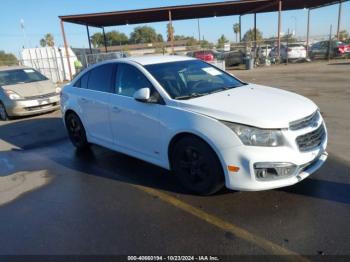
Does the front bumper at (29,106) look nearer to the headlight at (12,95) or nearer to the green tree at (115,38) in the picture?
the headlight at (12,95)

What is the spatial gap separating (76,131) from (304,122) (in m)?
4.13

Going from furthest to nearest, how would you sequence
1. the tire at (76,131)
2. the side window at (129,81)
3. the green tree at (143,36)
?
the green tree at (143,36), the tire at (76,131), the side window at (129,81)

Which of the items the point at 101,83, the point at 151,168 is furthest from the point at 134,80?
the point at 151,168

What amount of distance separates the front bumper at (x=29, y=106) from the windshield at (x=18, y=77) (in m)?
1.10

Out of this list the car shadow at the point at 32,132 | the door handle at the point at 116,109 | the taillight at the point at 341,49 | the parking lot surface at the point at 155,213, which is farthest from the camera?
the taillight at the point at 341,49

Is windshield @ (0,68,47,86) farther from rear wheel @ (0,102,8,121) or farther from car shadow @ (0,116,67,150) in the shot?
car shadow @ (0,116,67,150)

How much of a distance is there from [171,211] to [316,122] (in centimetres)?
196

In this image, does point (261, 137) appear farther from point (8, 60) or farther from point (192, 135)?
point (8, 60)

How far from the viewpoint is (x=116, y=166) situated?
5.18 metres

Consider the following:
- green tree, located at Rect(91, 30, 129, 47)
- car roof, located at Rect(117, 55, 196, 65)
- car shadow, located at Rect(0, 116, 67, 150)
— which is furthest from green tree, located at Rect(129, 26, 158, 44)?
car roof, located at Rect(117, 55, 196, 65)

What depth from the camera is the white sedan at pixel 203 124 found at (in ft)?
11.0

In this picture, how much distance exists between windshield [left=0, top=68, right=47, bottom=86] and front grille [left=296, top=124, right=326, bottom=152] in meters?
9.56

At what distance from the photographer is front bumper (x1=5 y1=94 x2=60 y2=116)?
966 cm

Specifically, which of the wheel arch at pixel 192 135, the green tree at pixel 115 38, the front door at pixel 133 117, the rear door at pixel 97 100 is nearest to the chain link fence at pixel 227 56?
the rear door at pixel 97 100
